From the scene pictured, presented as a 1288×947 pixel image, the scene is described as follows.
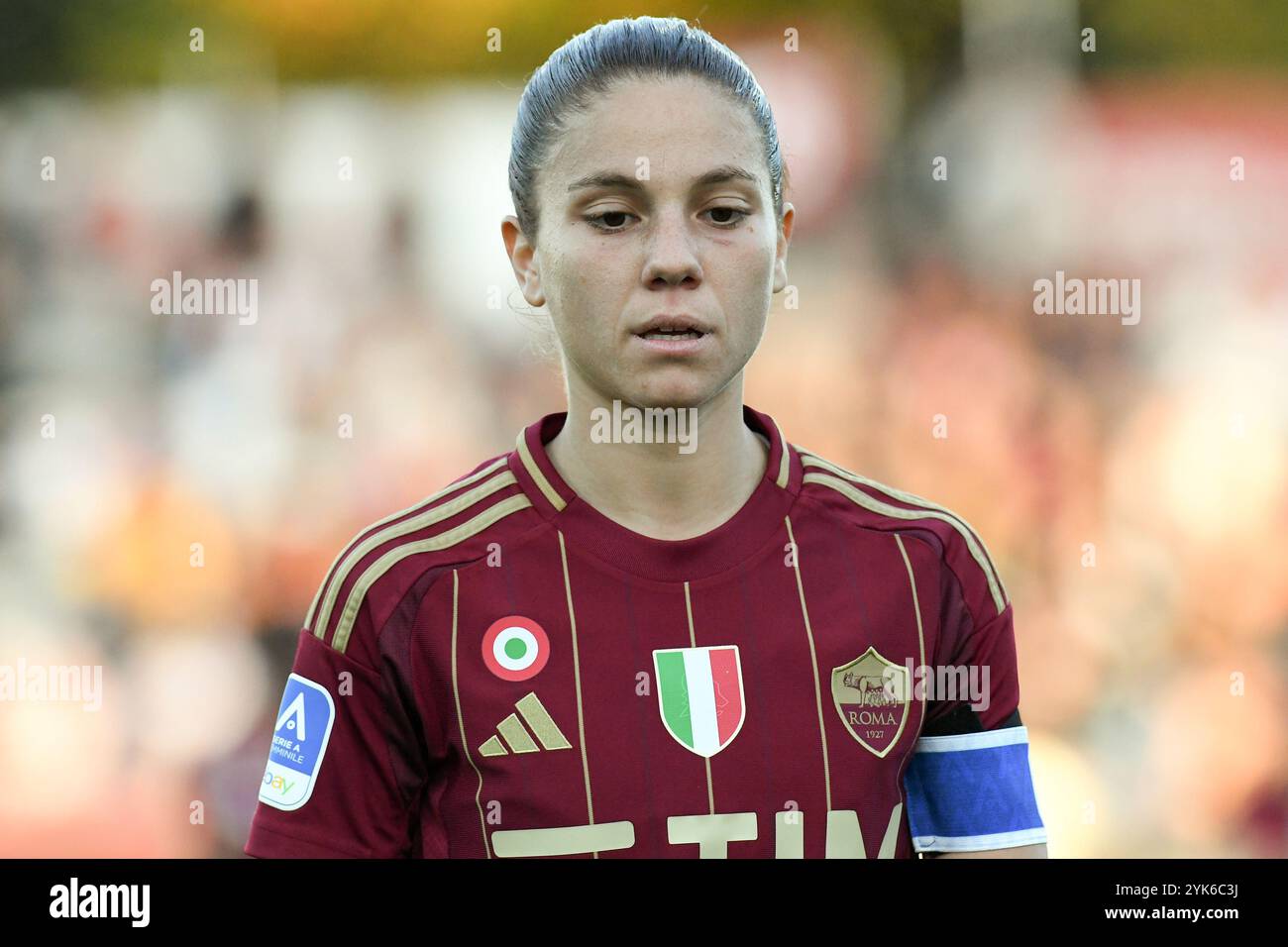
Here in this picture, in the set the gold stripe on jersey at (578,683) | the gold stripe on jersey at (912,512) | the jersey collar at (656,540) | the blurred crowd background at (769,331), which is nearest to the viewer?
the gold stripe on jersey at (578,683)

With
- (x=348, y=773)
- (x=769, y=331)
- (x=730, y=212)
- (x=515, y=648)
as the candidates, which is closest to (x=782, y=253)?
(x=730, y=212)

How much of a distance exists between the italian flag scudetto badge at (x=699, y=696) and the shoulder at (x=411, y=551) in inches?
10.1

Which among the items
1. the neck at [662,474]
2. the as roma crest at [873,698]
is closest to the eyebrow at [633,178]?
the neck at [662,474]

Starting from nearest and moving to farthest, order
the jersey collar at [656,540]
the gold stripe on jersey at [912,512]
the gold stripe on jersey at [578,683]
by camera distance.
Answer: the gold stripe on jersey at [578,683] < the jersey collar at [656,540] < the gold stripe on jersey at [912,512]

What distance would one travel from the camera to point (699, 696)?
1.58 m

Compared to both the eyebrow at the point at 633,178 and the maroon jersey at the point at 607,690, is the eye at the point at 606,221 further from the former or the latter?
the maroon jersey at the point at 607,690

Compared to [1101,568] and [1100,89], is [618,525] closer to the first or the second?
[1101,568]

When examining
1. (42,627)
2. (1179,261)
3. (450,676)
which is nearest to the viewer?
(450,676)

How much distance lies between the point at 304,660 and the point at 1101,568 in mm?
3089

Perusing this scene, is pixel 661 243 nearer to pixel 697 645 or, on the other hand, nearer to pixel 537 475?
pixel 537 475

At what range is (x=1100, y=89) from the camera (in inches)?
167

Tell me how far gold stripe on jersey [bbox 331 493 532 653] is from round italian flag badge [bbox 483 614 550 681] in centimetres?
13

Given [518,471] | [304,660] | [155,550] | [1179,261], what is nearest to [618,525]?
[518,471]

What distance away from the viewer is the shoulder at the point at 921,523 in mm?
1708
